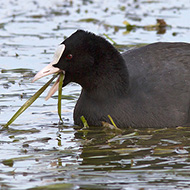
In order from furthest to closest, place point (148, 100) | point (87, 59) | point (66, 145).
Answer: point (148, 100) → point (87, 59) → point (66, 145)

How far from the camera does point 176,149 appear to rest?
20.1ft

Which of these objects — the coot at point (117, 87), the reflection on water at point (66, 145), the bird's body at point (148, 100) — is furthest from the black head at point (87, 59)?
the reflection on water at point (66, 145)

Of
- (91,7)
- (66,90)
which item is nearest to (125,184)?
(66,90)

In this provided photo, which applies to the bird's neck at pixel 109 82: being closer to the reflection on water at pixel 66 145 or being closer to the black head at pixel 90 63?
the black head at pixel 90 63

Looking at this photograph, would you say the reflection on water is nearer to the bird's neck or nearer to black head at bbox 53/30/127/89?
the bird's neck

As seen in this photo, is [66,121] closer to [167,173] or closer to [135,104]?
[135,104]

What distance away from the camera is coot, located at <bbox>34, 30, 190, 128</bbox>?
6980mm

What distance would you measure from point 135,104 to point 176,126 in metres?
0.56

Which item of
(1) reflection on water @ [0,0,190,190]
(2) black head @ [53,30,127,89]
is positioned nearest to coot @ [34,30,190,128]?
(2) black head @ [53,30,127,89]

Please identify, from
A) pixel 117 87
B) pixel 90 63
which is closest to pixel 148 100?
pixel 117 87

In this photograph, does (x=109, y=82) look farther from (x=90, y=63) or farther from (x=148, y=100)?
(x=148, y=100)

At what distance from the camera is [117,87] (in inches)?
283

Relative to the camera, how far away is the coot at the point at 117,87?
6980mm

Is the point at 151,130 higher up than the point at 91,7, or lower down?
lower down
